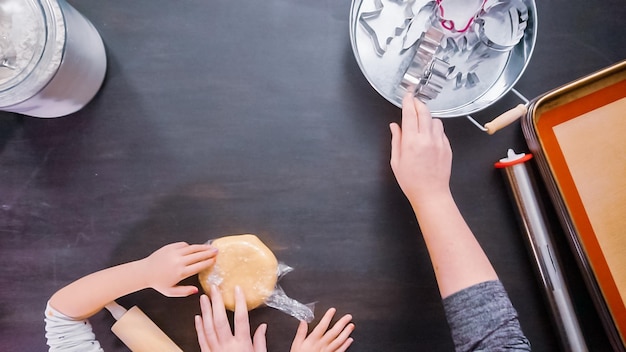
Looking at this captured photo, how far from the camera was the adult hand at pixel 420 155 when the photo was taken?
0.53m

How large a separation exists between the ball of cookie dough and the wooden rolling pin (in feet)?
0.25

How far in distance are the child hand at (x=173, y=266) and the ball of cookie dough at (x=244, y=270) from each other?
2 centimetres

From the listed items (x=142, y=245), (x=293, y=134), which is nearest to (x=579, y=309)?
(x=293, y=134)

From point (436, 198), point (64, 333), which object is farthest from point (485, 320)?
point (64, 333)

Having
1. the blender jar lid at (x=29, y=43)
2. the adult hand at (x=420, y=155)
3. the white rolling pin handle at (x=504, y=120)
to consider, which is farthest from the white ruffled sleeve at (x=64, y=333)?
the white rolling pin handle at (x=504, y=120)

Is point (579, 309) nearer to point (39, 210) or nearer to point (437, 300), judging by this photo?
point (437, 300)

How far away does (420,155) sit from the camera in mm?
541

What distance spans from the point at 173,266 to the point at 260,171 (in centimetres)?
15

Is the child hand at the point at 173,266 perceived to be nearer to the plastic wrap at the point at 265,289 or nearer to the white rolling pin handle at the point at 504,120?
the plastic wrap at the point at 265,289

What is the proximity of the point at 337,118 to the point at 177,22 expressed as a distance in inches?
9.0

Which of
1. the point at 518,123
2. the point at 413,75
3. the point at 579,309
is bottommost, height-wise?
the point at 579,309

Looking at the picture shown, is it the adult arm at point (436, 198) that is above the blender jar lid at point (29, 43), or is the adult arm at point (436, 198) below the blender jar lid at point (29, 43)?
below

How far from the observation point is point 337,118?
581 millimetres

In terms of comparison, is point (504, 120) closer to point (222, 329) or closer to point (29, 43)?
point (222, 329)
